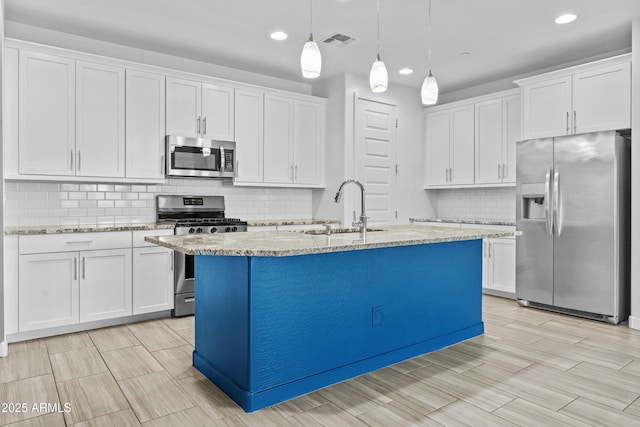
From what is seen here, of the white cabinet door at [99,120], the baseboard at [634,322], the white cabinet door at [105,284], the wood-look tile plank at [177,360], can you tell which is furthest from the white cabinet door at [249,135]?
the baseboard at [634,322]

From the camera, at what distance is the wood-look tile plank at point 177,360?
9.34 feet

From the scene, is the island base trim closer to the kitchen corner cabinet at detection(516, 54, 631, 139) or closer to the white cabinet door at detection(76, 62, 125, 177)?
the white cabinet door at detection(76, 62, 125, 177)

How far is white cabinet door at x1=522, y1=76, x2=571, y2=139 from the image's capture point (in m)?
4.39

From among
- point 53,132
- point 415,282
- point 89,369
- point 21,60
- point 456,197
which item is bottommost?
point 89,369

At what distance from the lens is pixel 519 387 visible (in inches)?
103

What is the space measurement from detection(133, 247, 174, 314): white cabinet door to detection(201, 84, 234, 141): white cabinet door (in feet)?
4.55

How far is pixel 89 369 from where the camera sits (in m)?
2.91

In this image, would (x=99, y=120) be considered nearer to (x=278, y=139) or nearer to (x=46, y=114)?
(x=46, y=114)

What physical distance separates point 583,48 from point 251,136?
3.64m

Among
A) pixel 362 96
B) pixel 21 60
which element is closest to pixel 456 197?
pixel 362 96

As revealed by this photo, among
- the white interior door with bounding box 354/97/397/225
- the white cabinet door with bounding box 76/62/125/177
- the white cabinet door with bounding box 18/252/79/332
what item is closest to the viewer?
the white cabinet door with bounding box 18/252/79/332

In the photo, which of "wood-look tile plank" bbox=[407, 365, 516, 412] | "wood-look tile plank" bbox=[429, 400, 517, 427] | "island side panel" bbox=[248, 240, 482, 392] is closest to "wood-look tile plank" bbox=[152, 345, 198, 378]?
"island side panel" bbox=[248, 240, 482, 392]

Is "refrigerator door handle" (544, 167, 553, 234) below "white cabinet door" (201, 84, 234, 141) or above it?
below

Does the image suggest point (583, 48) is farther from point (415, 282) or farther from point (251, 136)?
point (251, 136)
